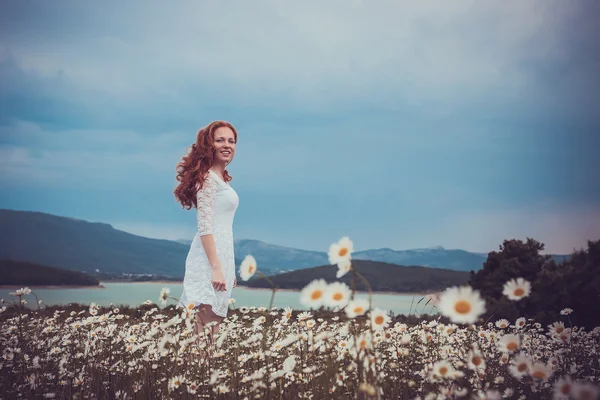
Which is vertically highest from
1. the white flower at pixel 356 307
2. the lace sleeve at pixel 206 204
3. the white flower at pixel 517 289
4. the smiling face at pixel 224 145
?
the smiling face at pixel 224 145

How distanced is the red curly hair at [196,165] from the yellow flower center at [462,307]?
169 inches

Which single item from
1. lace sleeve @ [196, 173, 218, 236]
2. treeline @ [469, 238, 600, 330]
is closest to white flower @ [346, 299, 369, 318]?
lace sleeve @ [196, 173, 218, 236]

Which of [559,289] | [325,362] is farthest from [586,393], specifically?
[559,289]

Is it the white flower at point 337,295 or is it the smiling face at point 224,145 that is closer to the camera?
the white flower at point 337,295

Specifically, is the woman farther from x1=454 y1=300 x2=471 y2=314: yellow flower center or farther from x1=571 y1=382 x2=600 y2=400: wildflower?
x1=571 y1=382 x2=600 y2=400: wildflower

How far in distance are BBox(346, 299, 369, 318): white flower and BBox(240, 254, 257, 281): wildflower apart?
724 millimetres

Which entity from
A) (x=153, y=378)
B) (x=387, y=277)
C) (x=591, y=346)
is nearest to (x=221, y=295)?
(x=153, y=378)

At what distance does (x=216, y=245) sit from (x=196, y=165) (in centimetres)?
105

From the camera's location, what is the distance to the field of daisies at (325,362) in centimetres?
258

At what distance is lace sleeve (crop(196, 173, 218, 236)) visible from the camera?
19.2 feet

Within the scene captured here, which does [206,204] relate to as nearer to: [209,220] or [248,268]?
[209,220]

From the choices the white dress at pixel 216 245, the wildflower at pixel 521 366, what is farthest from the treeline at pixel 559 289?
the wildflower at pixel 521 366

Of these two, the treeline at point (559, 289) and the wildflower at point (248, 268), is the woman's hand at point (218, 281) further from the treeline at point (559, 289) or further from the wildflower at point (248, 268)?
the treeline at point (559, 289)

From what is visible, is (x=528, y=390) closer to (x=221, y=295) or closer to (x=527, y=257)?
(x=221, y=295)
